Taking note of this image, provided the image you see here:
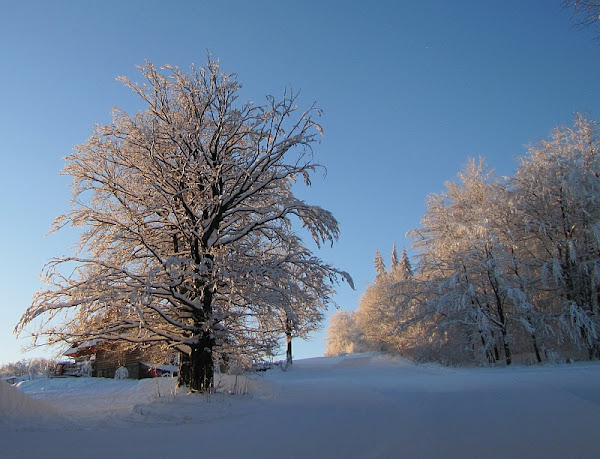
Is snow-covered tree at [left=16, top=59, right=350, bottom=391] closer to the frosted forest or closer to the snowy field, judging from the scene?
the snowy field

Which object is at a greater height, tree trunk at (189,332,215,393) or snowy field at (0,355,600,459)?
tree trunk at (189,332,215,393)

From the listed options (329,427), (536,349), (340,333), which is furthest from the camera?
(340,333)

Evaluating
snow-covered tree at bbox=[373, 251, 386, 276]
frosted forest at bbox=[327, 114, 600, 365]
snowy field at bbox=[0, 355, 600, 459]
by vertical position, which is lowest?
snowy field at bbox=[0, 355, 600, 459]

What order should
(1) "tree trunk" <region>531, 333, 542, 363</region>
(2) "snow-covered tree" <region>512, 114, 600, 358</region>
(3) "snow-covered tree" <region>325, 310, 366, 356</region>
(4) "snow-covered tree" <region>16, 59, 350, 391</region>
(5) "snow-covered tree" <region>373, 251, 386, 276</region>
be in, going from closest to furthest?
(4) "snow-covered tree" <region>16, 59, 350, 391</region>, (2) "snow-covered tree" <region>512, 114, 600, 358</region>, (1) "tree trunk" <region>531, 333, 542, 363</region>, (3) "snow-covered tree" <region>325, 310, 366, 356</region>, (5) "snow-covered tree" <region>373, 251, 386, 276</region>

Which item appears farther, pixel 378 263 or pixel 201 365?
pixel 378 263

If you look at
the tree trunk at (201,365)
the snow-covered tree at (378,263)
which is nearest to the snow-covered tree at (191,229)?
the tree trunk at (201,365)

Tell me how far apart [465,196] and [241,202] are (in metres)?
19.2

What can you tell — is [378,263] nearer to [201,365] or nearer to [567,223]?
[567,223]

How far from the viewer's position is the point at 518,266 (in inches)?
869

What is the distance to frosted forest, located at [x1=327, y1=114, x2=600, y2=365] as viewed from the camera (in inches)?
787

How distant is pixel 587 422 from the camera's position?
473 cm

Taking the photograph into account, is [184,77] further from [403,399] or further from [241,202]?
[403,399]

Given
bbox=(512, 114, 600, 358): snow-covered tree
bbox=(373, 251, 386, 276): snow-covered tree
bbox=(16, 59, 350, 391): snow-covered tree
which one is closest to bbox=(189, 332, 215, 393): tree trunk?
bbox=(16, 59, 350, 391): snow-covered tree

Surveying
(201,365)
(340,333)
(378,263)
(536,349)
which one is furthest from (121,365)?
(378,263)
